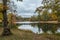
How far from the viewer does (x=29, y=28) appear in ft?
27.5

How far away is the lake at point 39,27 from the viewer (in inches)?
304

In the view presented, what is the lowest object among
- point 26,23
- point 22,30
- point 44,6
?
point 22,30

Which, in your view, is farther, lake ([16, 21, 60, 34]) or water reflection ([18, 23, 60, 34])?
water reflection ([18, 23, 60, 34])

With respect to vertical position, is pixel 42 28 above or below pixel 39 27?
below

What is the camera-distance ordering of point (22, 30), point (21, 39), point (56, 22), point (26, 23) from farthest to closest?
point (22, 30) → point (56, 22) → point (26, 23) → point (21, 39)

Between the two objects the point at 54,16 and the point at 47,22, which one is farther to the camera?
the point at 47,22

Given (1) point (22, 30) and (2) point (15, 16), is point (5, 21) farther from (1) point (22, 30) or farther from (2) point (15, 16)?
(1) point (22, 30)

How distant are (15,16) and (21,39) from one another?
1.75m

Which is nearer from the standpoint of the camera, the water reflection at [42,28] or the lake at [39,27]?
the lake at [39,27]

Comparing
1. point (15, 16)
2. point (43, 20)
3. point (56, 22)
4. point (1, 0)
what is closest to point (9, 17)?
point (15, 16)

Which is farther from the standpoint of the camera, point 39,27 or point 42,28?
point 42,28

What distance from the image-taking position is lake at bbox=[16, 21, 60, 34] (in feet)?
25.3

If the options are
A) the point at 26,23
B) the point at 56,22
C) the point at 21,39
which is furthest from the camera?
the point at 56,22

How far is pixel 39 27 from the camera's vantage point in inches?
329
